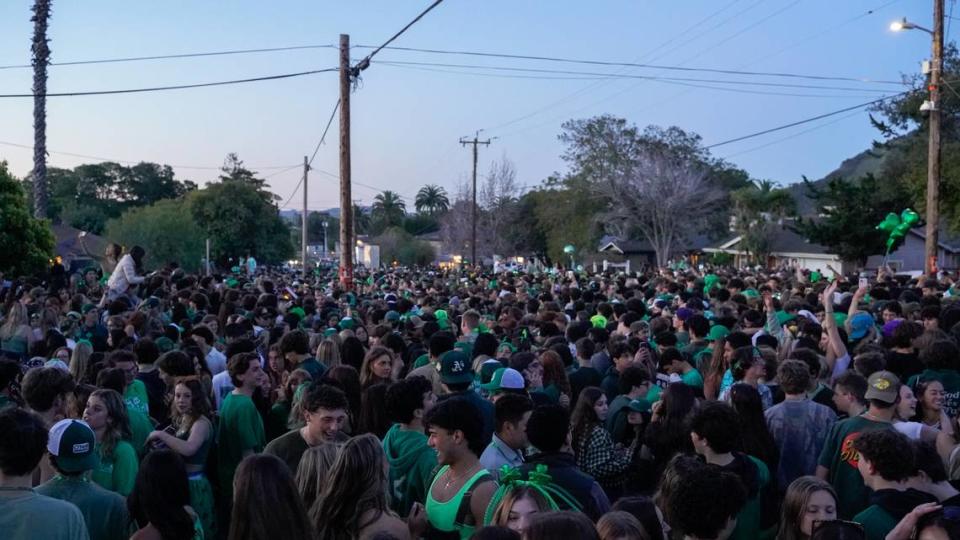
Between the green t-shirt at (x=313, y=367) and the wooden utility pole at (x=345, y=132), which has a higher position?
the wooden utility pole at (x=345, y=132)

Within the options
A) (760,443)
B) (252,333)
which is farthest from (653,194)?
(760,443)

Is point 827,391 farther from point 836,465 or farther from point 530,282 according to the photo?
point 530,282

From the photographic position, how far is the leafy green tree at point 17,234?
20.9 metres

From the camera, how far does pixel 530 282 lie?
82.0 ft

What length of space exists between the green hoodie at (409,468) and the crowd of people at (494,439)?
0.01m

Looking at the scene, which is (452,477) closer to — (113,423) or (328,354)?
(113,423)

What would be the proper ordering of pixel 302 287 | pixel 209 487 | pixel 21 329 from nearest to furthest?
1. pixel 209 487
2. pixel 21 329
3. pixel 302 287

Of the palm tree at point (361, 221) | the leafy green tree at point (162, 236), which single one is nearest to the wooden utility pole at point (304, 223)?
the leafy green tree at point (162, 236)

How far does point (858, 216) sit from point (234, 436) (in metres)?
36.5

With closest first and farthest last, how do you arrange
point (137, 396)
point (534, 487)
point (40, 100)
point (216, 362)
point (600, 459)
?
1. point (534, 487)
2. point (600, 459)
3. point (137, 396)
4. point (216, 362)
5. point (40, 100)

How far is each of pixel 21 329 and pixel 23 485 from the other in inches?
314

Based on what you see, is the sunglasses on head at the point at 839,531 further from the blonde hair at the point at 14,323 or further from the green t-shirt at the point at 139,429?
the blonde hair at the point at 14,323

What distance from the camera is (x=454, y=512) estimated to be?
452 centimetres

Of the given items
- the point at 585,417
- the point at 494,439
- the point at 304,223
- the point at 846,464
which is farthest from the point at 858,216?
the point at 494,439
